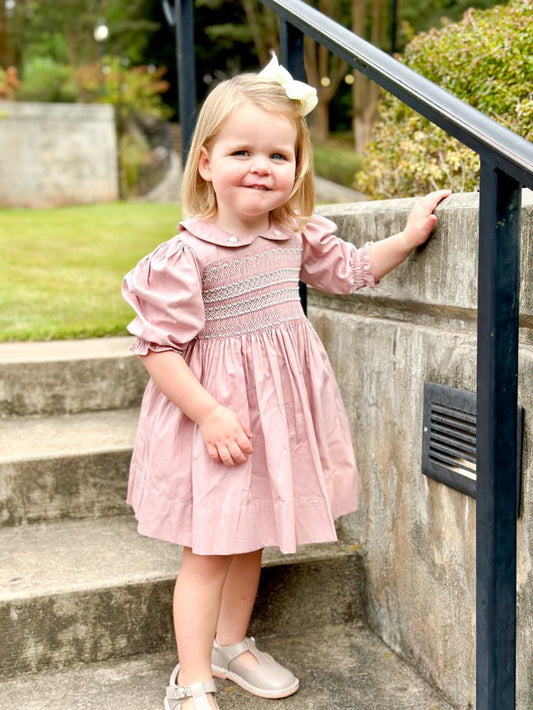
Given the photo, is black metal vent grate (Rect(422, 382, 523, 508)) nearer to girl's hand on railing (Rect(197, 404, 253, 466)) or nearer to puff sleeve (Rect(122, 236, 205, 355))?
girl's hand on railing (Rect(197, 404, 253, 466))

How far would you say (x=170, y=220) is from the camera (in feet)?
27.3

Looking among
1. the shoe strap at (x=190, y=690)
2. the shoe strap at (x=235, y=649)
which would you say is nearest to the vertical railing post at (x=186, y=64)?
the shoe strap at (x=235, y=649)

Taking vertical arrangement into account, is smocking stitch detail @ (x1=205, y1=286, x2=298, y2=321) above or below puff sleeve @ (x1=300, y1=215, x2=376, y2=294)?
below

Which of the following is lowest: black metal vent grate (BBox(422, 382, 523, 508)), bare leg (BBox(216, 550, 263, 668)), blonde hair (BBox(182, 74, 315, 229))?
bare leg (BBox(216, 550, 263, 668))

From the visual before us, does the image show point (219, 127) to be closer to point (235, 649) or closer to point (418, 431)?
point (418, 431)

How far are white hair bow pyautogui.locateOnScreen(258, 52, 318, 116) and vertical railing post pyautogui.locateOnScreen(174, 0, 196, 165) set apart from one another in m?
0.99

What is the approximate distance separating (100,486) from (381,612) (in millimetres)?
865

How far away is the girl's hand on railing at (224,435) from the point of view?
5.61 feet

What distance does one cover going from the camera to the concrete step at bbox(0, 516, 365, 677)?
1948 mm

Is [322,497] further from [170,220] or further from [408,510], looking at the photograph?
[170,220]

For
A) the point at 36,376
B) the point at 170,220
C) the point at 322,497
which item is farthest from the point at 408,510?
the point at 170,220

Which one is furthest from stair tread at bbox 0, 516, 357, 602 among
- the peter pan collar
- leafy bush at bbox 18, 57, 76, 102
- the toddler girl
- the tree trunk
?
leafy bush at bbox 18, 57, 76, 102

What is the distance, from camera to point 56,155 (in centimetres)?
1184

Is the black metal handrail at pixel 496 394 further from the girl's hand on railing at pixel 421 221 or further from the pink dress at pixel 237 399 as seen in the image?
the pink dress at pixel 237 399
